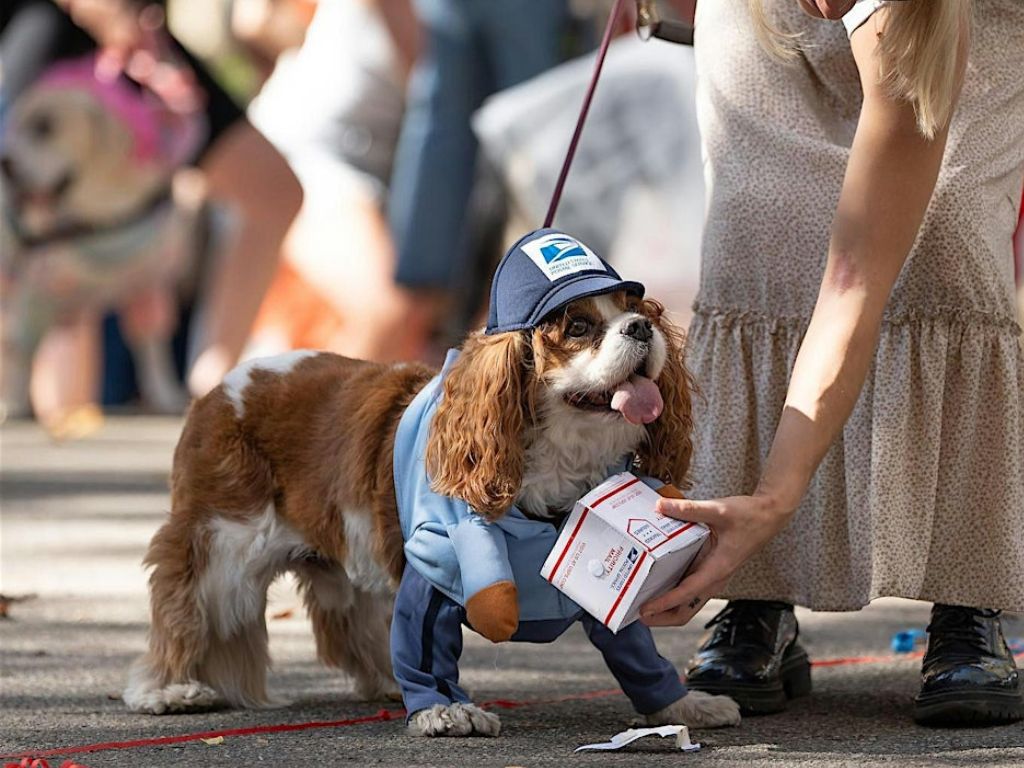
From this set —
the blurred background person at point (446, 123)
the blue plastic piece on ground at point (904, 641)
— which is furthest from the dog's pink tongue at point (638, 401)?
the blurred background person at point (446, 123)

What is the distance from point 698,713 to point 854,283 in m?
0.85

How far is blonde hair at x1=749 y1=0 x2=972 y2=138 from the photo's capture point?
3238mm

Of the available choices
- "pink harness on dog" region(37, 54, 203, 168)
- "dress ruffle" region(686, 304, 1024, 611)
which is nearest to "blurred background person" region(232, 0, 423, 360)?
"pink harness on dog" region(37, 54, 203, 168)

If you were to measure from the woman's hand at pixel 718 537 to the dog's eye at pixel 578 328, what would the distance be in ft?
1.13

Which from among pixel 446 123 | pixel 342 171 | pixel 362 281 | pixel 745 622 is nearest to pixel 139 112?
pixel 342 171

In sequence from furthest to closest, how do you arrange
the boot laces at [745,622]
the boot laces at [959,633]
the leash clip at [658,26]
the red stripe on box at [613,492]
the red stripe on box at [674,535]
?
1. the leash clip at [658,26]
2. the boot laces at [745,622]
3. the boot laces at [959,633]
4. the red stripe on box at [613,492]
5. the red stripe on box at [674,535]

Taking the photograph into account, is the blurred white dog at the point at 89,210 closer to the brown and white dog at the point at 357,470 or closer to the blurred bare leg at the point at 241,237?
the blurred bare leg at the point at 241,237

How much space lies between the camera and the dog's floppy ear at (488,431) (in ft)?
10.6

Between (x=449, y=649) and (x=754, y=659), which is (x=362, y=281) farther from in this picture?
(x=449, y=649)

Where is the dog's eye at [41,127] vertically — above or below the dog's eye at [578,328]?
above

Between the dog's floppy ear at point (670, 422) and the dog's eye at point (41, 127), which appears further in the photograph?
the dog's eye at point (41, 127)

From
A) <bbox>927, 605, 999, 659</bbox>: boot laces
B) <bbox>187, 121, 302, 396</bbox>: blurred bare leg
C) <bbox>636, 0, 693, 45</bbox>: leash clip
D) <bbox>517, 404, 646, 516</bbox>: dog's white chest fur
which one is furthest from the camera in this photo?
<bbox>187, 121, 302, 396</bbox>: blurred bare leg

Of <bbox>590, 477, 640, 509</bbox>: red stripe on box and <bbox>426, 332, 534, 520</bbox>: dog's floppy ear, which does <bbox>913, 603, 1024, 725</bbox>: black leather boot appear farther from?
<bbox>426, 332, 534, 520</bbox>: dog's floppy ear

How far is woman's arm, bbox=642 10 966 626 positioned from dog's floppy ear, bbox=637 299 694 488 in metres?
0.19
